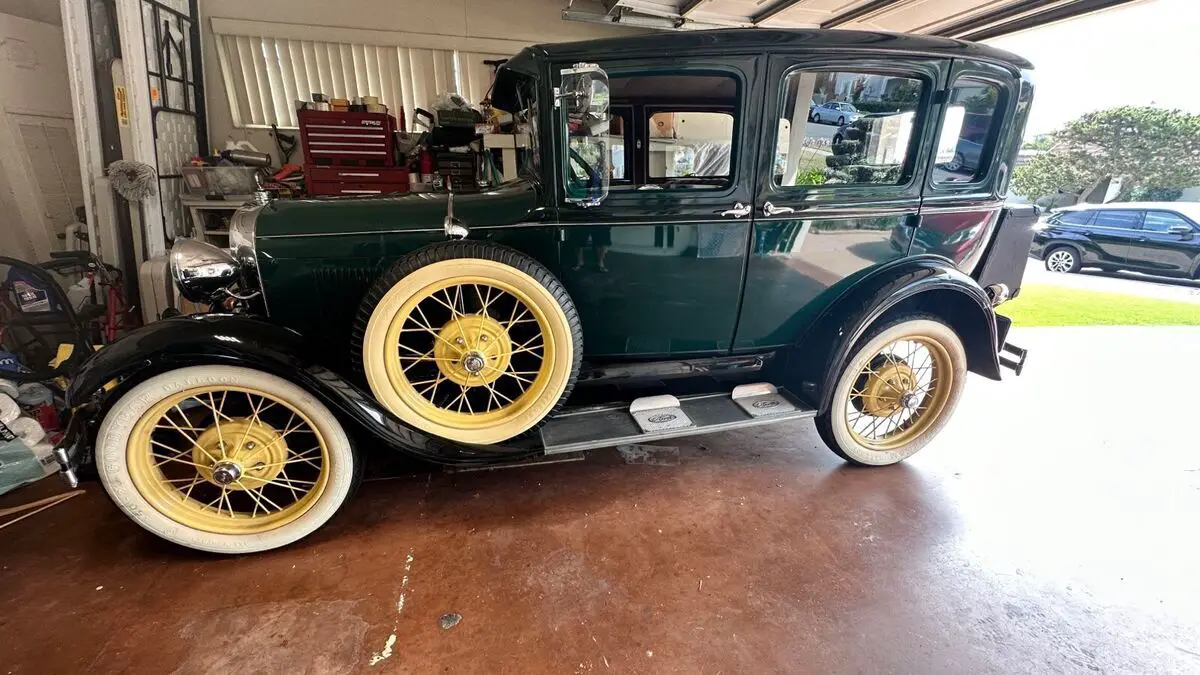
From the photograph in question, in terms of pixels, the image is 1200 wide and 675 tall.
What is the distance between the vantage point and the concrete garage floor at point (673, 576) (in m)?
1.46

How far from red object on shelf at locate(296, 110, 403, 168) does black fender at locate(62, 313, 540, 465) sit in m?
2.14

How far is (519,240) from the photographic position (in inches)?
75.5

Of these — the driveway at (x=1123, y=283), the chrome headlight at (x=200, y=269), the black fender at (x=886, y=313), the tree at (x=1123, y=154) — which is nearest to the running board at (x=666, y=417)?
the black fender at (x=886, y=313)

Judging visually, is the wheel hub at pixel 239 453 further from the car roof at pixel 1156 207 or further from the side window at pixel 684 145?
the car roof at pixel 1156 207

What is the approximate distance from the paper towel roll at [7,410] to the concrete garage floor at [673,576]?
67 cm

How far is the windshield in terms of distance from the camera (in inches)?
74.4

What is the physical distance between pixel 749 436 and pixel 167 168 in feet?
14.1

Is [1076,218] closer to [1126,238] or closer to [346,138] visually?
[1126,238]

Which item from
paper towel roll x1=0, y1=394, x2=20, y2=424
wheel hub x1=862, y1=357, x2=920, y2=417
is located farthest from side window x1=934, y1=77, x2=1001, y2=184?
paper towel roll x1=0, y1=394, x2=20, y2=424

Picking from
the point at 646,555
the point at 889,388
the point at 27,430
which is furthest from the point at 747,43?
the point at 27,430

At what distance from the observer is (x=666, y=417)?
2.11 m

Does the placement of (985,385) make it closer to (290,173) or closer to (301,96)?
(290,173)

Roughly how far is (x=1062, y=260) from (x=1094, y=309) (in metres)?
2.69

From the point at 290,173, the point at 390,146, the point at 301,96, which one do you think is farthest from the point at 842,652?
the point at 301,96
